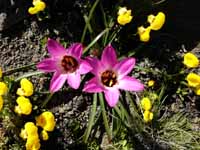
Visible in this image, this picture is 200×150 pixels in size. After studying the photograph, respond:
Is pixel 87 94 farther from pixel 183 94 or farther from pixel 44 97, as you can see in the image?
pixel 183 94

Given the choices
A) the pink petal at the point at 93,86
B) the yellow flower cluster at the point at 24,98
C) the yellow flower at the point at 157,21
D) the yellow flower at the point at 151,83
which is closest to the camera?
the pink petal at the point at 93,86

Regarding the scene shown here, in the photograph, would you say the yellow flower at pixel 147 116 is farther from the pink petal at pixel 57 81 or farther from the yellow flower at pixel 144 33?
the pink petal at pixel 57 81

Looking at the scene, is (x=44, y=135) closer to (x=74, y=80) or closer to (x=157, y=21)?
(x=74, y=80)

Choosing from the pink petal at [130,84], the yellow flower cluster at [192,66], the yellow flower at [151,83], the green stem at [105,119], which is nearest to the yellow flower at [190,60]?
the yellow flower cluster at [192,66]

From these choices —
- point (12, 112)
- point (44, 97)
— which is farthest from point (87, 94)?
point (12, 112)

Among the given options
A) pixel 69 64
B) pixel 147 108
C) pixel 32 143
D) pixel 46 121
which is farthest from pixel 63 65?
pixel 147 108
